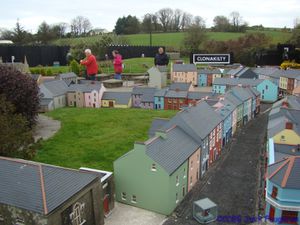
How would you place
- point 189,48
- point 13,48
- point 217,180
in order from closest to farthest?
point 217,180
point 13,48
point 189,48

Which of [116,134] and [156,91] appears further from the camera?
[156,91]

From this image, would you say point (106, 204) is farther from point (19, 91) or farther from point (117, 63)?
point (117, 63)

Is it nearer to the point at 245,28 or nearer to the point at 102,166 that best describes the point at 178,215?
the point at 102,166

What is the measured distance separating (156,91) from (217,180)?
3247cm

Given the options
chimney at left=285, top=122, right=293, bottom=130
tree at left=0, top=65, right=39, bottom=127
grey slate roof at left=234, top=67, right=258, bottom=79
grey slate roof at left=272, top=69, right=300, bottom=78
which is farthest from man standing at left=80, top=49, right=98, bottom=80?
chimney at left=285, top=122, right=293, bottom=130

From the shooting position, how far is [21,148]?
94.2 feet

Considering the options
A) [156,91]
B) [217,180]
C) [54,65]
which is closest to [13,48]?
[54,65]

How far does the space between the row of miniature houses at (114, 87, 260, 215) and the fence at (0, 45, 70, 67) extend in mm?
72492

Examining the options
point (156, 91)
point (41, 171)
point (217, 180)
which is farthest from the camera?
point (156, 91)

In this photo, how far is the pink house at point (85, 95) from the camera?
198 ft

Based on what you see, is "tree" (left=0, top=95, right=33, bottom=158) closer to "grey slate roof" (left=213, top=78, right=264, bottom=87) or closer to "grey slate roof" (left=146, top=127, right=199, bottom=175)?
"grey slate roof" (left=146, top=127, right=199, bottom=175)

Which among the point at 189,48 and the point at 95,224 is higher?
the point at 189,48

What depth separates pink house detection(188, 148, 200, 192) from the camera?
2962 centimetres

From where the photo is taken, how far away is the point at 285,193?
23.3 metres
